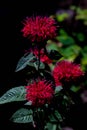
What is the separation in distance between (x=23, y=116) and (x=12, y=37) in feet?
4.55

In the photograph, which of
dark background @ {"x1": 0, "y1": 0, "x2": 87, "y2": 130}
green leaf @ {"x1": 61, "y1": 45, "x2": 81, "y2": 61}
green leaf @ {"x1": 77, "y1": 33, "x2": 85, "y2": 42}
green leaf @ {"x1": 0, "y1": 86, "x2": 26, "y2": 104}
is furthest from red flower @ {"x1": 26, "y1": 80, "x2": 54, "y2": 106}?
green leaf @ {"x1": 77, "y1": 33, "x2": 85, "y2": 42}

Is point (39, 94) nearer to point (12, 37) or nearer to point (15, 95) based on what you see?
point (15, 95)

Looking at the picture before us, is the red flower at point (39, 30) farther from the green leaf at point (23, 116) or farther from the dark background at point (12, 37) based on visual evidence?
the dark background at point (12, 37)

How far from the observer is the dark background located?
238 cm

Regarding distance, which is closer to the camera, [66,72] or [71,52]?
[66,72]

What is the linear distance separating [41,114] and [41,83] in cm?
22

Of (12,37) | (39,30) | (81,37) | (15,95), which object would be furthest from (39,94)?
(81,37)

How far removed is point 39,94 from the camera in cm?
153

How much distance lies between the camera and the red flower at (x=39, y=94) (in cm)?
153

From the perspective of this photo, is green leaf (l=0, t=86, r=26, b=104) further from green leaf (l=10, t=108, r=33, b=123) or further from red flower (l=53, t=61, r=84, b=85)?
red flower (l=53, t=61, r=84, b=85)

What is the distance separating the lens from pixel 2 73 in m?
2.57

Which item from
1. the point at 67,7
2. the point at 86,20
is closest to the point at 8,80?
the point at 86,20

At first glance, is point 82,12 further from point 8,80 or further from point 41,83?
point 41,83

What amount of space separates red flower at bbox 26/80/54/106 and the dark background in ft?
1.33
